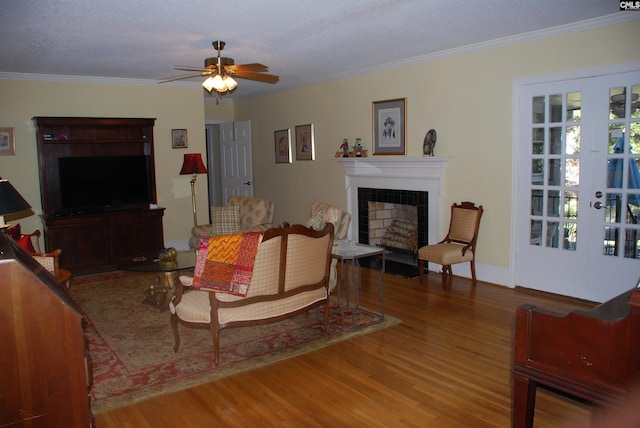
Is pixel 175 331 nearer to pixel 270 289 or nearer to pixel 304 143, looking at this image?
pixel 270 289

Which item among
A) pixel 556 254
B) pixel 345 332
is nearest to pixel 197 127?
pixel 345 332

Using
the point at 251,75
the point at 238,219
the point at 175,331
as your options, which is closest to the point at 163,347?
the point at 175,331

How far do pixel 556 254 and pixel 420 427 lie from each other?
2995 millimetres

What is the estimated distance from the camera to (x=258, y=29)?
14.5 feet

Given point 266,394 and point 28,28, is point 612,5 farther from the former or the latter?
point 28,28

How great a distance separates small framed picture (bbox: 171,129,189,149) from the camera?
24.5 ft

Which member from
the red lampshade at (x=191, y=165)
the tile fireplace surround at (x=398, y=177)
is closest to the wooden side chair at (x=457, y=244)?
the tile fireplace surround at (x=398, y=177)

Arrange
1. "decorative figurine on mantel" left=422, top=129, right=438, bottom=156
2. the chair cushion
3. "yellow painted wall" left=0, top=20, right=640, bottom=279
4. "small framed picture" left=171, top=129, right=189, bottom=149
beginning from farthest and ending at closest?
"small framed picture" left=171, top=129, right=189, bottom=149 < "decorative figurine on mantel" left=422, top=129, right=438, bottom=156 < the chair cushion < "yellow painted wall" left=0, top=20, right=640, bottom=279

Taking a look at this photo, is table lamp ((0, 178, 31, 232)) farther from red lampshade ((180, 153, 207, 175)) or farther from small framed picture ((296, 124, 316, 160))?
small framed picture ((296, 124, 316, 160))

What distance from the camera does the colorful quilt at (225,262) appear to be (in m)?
3.26

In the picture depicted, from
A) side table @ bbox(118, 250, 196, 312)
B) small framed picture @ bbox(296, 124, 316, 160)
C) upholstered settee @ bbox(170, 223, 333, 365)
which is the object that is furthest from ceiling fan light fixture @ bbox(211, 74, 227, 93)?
small framed picture @ bbox(296, 124, 316, 160)

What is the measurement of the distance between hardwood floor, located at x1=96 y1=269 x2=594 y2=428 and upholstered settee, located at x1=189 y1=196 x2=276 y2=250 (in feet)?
9.76

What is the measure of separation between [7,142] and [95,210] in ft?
4.36

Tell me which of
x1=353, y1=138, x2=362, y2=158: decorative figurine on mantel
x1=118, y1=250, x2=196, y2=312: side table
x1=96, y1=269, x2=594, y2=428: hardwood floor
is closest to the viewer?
x1=96, y1=269, x2=594, y2=428: hardwood floor
